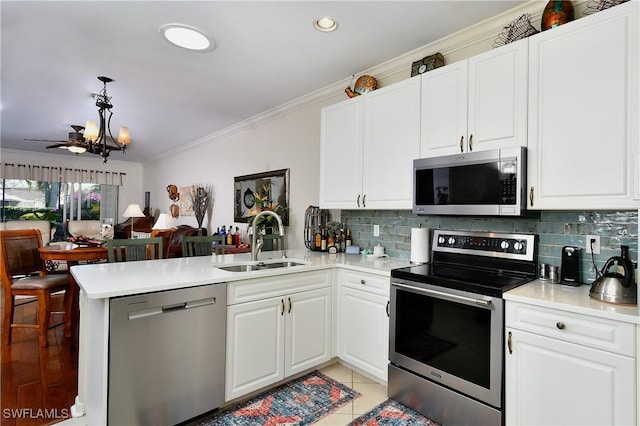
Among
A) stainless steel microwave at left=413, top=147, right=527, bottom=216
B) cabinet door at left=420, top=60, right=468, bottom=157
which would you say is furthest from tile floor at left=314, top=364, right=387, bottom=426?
cabinet door at left=420, top=60, right=468, bottom=157

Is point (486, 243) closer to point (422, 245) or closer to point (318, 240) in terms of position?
point (422, 245)

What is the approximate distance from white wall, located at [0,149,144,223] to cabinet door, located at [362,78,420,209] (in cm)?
710

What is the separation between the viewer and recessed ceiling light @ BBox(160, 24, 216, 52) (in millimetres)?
2398

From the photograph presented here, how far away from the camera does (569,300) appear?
1.53 metres

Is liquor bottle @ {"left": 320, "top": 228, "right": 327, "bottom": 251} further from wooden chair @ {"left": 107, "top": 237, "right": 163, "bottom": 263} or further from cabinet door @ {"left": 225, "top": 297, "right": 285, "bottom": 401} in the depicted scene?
wooden chair @ {"left": 107, "top": 237, "right": 163, "bottom": 263}

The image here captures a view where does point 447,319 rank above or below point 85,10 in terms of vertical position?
below

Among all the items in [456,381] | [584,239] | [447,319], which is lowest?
[456,381]

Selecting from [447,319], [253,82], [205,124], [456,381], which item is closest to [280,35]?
[253,82]

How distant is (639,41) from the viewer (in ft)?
4.91

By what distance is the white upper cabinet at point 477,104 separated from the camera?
1892 mm

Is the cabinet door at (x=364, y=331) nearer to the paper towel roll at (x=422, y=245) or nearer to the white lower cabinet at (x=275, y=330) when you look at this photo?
the white lower cabinet at (x=275, y=330)

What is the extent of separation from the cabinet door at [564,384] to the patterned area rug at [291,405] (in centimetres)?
104

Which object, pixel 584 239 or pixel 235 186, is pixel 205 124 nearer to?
pixel 235 186

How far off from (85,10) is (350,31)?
1.78m
